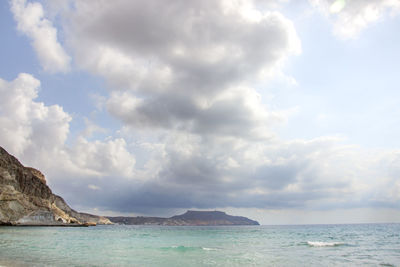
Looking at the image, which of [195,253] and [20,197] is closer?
[195,253]

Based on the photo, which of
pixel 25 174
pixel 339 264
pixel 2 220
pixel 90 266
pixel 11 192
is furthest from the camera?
pixel 25 174

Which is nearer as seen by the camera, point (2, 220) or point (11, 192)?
point (2, 220)

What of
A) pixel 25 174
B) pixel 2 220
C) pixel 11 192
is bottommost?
pixel 2 220

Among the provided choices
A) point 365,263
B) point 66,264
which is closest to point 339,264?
point 365,263

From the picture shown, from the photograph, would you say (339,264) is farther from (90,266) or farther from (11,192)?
(11,192)

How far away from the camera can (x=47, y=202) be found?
522 ft

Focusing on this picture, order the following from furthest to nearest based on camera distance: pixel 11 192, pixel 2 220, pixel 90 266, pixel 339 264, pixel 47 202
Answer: pixel 47 202
pixel 11 192
pixel 2 220
pixel 339 264
pixel 90 266

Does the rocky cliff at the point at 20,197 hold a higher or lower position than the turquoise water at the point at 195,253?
higher

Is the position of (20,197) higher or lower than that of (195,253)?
higher

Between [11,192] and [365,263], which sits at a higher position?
[11,192]

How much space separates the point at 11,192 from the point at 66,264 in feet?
391

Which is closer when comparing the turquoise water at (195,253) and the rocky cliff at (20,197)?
the turquoise water at (195,253)

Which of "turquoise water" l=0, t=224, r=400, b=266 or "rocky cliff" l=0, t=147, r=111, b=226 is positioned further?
"rocky cliff" l=0, t=147, r=111, b=226

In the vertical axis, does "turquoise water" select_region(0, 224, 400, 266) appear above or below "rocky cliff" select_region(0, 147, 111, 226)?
below
